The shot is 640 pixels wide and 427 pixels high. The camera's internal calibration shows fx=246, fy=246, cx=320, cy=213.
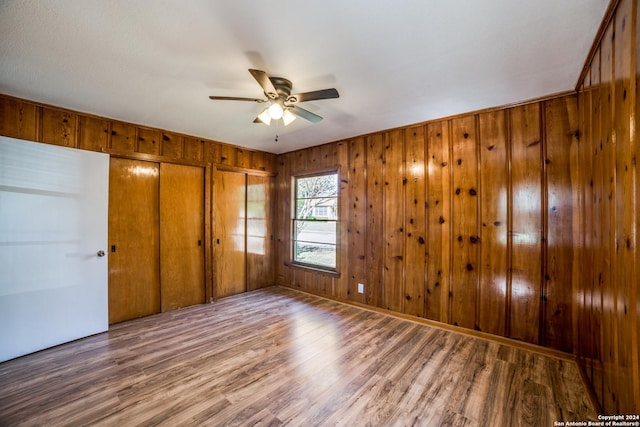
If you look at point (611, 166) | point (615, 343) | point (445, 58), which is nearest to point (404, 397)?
point (615, 343)

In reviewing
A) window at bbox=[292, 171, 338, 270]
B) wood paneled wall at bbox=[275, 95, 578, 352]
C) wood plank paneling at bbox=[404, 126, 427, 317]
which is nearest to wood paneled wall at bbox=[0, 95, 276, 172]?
window at bbox=[292, 171, 338, 270]

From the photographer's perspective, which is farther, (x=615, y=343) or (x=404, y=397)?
(x=404, y=397)

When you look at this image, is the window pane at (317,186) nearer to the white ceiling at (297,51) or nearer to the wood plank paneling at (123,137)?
the white ceiling at (297,51)

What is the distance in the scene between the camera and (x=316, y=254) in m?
4.43

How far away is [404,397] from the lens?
186 cm

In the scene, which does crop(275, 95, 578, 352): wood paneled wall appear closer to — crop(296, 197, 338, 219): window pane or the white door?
crop(296, 197, 338, 219): window pane

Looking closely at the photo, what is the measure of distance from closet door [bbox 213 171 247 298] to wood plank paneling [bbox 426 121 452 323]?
→ 121 inches

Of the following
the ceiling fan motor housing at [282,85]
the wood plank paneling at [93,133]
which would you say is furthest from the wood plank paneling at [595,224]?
the wood plank paneling at [93,133]

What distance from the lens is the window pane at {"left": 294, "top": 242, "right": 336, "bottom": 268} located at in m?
4.22

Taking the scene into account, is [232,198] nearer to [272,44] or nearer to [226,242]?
[226,242]

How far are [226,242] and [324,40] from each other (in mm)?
3446

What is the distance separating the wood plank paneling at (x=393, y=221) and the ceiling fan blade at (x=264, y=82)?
1.97 meters

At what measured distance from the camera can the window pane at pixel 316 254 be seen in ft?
13.8

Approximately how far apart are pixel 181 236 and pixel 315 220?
213cm
